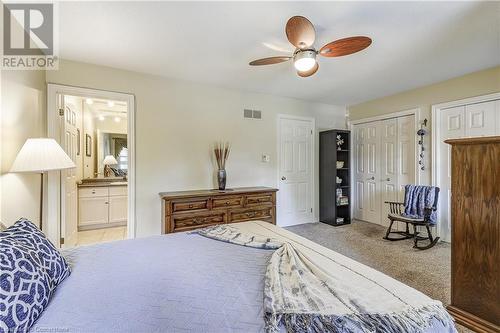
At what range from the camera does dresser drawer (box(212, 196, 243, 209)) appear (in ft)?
10.6

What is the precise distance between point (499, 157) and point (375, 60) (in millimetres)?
1679

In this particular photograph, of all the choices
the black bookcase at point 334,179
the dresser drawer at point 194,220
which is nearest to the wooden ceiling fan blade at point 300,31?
the dresser drawer at point 194,220

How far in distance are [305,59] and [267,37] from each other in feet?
1.55

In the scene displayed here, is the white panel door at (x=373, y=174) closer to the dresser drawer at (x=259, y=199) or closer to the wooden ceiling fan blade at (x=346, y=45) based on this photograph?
the dresser drawer at (x=259, y=199)

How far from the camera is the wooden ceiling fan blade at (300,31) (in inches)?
63.7

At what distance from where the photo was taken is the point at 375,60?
273 centimetres

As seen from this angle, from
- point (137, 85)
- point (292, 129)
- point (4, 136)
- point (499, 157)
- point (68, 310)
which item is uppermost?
point (137, 85)

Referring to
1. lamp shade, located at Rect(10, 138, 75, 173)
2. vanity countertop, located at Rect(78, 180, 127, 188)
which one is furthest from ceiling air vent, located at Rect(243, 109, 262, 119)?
vanity countertop, located at Rect(78, 180, 127, 188)

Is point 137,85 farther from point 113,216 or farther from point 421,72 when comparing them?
point 421,72

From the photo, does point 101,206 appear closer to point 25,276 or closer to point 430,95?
point 25,276

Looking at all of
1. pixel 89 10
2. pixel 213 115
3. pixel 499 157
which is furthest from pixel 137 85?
pixel 499 157

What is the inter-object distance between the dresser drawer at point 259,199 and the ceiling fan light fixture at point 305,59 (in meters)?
1.95

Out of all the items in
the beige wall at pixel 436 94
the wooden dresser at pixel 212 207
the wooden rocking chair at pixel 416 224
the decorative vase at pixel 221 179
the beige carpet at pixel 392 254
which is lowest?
the beige carpet at pixel 392 254

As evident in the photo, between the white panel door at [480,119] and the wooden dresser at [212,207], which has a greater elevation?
the white panel door at [480,119]
